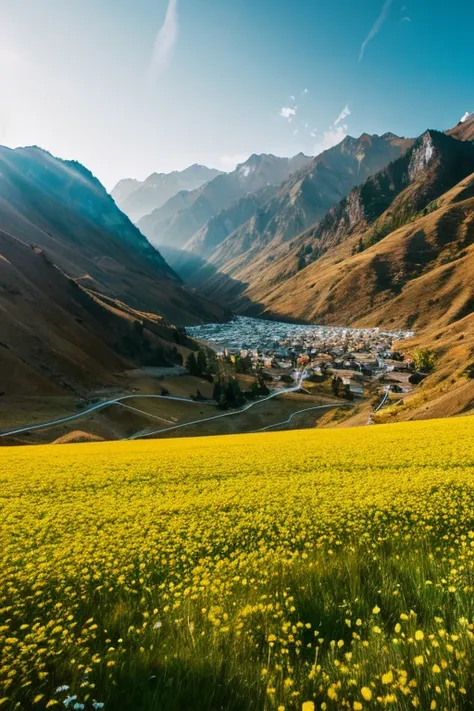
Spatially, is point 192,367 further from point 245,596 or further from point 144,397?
point 245,596

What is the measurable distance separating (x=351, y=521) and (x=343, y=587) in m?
4.02

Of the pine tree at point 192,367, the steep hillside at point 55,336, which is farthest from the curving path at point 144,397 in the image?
the pine tree at point 192,367

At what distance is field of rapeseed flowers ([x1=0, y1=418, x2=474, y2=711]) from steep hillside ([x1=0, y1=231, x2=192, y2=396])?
76.3 meters

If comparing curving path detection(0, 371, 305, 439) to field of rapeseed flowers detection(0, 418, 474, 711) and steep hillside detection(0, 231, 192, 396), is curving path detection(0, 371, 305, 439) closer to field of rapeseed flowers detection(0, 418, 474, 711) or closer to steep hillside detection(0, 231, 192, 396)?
steep hillside detection(0, 231, 192, 396)

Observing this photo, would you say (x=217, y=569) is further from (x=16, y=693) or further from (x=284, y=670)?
(x=16, y=693)

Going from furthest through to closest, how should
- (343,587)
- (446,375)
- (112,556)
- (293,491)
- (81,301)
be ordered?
(81,301)
(446,375)
(293,491)
(112,556)
(343,587)

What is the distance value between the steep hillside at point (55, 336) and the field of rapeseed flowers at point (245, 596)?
7634 centimetres

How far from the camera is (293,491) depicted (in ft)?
55.3

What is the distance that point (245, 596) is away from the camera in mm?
8641

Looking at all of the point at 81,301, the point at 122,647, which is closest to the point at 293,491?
the point at 122,647

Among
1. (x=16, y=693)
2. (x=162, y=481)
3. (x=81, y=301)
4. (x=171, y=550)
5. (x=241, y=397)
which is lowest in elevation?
(x=241, y=397)

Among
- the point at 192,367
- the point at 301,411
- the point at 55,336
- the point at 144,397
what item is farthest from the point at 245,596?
the point at 192,367

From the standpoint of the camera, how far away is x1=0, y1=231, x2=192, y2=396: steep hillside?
3440 inches

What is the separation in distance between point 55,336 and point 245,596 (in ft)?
354
